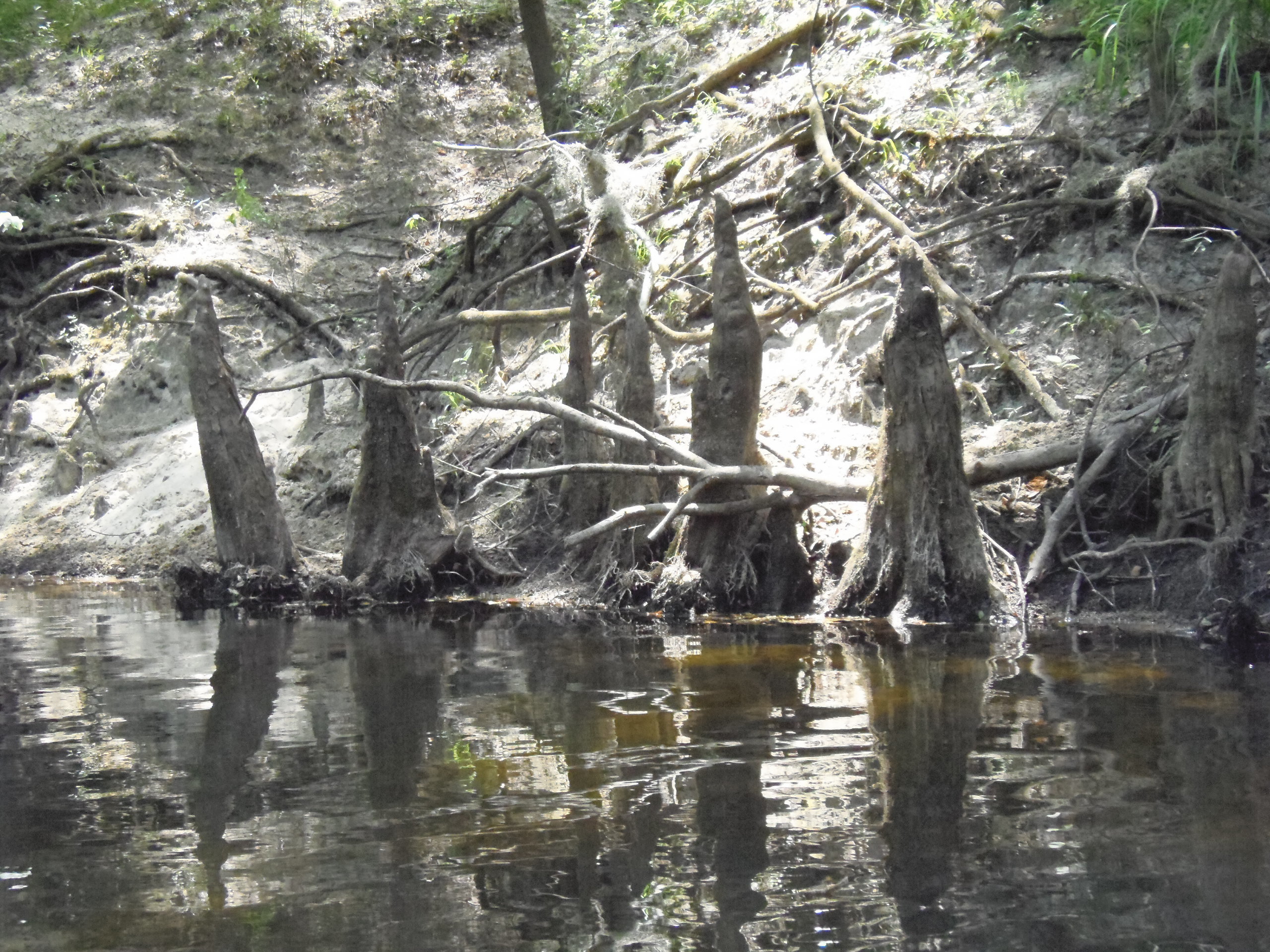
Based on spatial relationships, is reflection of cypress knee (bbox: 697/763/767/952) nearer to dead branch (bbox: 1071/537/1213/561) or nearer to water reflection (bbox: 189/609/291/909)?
water reflection (bbox: 189/609/291/909)

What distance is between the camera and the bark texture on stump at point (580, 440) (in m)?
10.5

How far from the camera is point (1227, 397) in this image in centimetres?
759

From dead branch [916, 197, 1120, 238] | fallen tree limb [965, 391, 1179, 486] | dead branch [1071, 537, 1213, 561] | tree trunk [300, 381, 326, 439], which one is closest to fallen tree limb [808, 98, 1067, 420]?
dead branch [916, 197, 1120, 238]

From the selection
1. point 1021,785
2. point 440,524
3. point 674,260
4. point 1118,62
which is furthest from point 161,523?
point 1021,785

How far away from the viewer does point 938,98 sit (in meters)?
12.8

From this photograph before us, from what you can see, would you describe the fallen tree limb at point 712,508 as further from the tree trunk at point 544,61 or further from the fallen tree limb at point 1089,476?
the tree trunk at point 544,61

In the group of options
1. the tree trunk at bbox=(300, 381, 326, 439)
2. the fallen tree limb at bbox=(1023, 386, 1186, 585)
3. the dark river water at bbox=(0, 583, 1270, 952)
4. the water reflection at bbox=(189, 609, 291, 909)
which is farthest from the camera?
the tree trunk at bbox=(300, 381, 326, 439)

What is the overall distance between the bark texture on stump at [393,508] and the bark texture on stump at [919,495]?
157 inches

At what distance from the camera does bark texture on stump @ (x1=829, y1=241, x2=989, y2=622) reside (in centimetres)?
795

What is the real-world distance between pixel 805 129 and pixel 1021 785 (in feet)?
32.8

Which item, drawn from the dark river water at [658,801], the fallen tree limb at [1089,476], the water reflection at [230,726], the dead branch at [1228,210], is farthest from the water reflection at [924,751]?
the dead branch at [1228,210]

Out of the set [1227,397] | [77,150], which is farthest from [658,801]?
[77,150]

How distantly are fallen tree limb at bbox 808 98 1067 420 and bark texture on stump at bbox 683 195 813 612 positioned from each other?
1.42 metres

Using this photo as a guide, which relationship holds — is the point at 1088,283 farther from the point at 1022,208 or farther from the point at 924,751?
the point at 924,751
